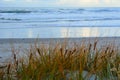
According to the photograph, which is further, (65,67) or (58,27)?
(58,27)

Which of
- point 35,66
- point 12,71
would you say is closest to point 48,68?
point 35,66

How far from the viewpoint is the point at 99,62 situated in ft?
16.8

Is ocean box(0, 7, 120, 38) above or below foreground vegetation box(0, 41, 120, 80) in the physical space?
below

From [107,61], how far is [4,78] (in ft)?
5.35

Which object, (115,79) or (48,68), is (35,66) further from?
(115,79)

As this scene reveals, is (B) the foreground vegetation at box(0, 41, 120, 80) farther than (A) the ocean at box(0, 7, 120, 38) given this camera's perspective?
No

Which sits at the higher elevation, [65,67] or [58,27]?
[65,67]

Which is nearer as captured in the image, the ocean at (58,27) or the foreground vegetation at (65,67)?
the foreground vegetation at (65,67)

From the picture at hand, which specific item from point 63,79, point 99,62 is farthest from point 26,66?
point 99,62

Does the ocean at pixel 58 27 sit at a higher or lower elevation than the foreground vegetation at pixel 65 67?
lower

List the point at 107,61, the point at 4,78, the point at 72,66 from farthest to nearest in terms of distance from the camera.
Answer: the point at 107,61
the point at 72,66
the point at 4,78

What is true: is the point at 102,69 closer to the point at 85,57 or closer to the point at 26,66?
the point at 85,57

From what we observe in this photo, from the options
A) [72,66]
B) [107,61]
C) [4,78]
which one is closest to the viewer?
[4,78]

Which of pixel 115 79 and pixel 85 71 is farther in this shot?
pixel 85 71
